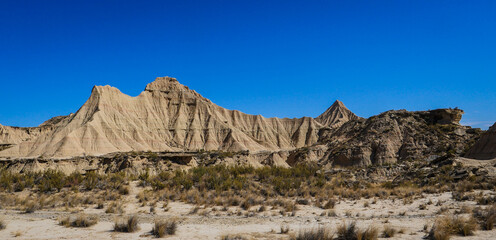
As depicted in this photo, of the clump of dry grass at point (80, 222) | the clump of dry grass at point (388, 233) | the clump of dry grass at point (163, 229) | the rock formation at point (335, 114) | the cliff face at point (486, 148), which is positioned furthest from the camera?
the rock formation at point (335, 114)

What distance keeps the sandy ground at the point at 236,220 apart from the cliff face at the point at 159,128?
157ft

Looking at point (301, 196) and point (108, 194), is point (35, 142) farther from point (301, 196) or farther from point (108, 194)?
point (301, 196)

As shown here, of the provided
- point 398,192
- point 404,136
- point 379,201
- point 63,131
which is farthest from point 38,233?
point 63,131

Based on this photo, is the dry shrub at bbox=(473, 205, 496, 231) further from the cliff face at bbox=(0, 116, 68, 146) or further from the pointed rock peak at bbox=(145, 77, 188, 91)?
the cliff face at bbox=(0, 116, 68, 146)

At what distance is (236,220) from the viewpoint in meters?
13.6

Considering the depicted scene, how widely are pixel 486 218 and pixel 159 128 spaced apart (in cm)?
8098

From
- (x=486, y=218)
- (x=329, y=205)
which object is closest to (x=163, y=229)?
(x=329, y=205)

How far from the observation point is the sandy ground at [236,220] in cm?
1122

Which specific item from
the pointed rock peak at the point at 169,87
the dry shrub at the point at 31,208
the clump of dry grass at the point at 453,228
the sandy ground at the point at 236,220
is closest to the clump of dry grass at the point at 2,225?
the sandy ground at the point at 236,220

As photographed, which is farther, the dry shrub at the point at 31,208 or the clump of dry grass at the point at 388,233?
the dry shrub at the point at 31,208

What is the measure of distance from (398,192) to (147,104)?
79045 millimetres

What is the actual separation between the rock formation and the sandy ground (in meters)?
110

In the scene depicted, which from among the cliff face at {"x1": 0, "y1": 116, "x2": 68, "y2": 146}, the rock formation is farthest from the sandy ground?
the rock formation

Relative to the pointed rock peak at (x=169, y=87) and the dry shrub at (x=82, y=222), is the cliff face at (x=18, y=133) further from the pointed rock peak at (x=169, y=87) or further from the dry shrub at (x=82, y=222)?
the dry shrub at (x=82, y=222)
